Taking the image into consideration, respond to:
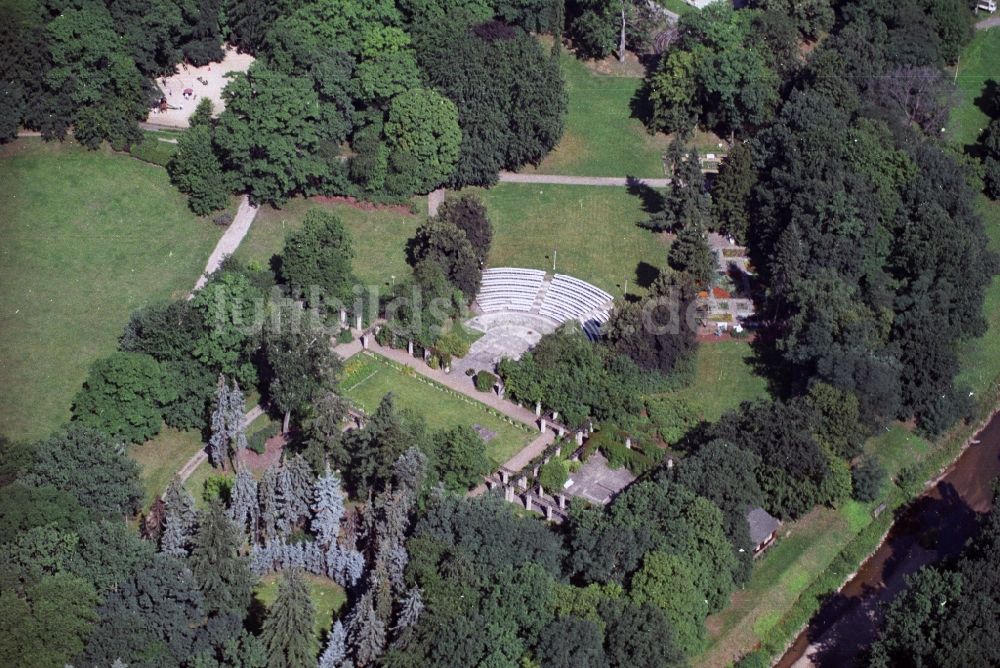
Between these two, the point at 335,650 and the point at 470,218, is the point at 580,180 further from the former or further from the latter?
the point at 335,650

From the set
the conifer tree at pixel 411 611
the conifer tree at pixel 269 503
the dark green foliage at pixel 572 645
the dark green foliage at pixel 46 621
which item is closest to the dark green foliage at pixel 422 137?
the conifer tree at pixel 269 503

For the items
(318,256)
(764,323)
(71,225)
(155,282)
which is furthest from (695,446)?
(71,225)

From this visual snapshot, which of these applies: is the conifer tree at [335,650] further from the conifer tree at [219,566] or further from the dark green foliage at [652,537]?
the dark green foliage at [652,537]

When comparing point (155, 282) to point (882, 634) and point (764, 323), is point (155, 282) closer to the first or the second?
point (764, 323)

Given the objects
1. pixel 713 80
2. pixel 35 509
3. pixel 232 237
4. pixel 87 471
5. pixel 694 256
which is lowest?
pixel 232 237

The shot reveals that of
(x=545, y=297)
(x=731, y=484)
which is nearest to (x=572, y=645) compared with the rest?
(x=731, y=484)

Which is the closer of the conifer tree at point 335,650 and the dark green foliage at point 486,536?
the conifer tree at point 335,650
